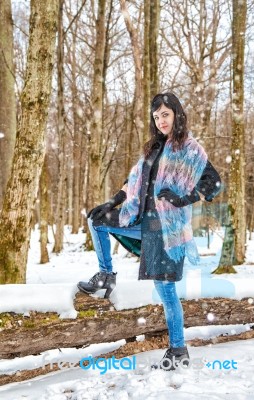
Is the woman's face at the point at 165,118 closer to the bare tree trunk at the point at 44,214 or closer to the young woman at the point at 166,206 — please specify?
the young woman at the point at 166,206

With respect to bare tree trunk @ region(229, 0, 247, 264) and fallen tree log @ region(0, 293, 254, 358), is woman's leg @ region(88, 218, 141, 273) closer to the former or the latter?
fallen tree log @ region(0, 293, 254, 358)

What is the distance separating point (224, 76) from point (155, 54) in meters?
8.10

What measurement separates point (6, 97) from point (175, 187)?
17.8ft

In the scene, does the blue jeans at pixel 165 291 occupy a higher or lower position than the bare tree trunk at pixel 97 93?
lower

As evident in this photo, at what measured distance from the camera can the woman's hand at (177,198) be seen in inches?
123

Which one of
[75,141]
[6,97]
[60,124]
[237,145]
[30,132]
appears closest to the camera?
[30,132]

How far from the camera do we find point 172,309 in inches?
133

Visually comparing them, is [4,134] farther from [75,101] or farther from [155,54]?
[75,101]

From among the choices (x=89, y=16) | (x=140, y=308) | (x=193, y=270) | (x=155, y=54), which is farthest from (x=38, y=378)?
(x=89, y=16)

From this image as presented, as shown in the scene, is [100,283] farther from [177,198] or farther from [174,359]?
[177,198]

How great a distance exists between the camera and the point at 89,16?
1656 cm

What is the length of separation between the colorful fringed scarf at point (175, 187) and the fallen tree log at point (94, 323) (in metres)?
0.95

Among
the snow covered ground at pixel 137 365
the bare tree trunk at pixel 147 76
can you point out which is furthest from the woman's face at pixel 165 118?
the bare tree trunk at pixel 147 76

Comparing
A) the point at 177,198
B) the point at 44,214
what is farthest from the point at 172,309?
the point at 44,214
